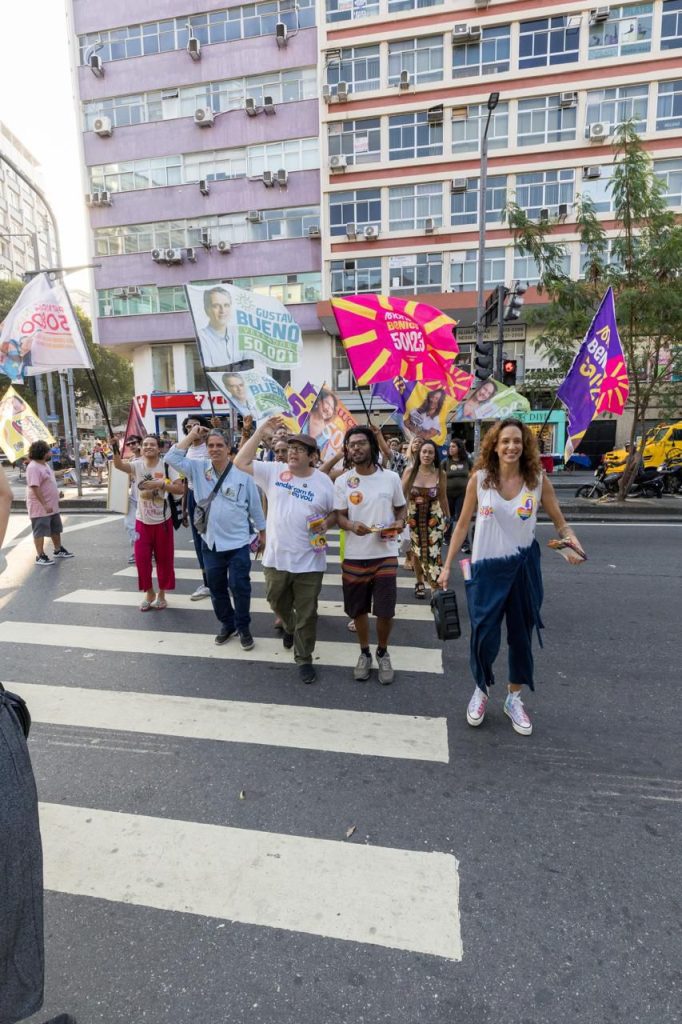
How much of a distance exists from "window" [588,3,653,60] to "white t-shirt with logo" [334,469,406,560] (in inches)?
1124

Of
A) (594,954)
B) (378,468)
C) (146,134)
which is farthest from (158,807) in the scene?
(146,134)

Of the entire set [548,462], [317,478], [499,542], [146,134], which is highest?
[146,134]

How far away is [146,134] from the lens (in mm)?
27812

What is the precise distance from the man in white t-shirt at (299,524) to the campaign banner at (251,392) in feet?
4.76

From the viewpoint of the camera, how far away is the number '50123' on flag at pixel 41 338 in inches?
290

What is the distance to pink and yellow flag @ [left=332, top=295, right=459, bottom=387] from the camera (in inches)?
261

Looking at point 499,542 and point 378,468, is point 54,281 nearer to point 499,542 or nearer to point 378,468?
point 378,468

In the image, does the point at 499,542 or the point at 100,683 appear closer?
the point at 499,542

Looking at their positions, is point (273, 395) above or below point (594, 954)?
above

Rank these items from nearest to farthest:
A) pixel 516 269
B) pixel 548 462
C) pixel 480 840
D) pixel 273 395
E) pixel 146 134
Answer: pixel 480 840, pixel 273 395, pixel 548 462, pixel 516 269, pixel 146 134

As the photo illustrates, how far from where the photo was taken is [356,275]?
87.2 feet

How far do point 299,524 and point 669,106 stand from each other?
28941 mm

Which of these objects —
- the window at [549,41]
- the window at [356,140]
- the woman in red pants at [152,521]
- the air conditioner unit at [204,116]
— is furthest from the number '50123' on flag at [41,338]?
the window at [549,41]

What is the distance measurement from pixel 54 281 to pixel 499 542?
7.60 m
